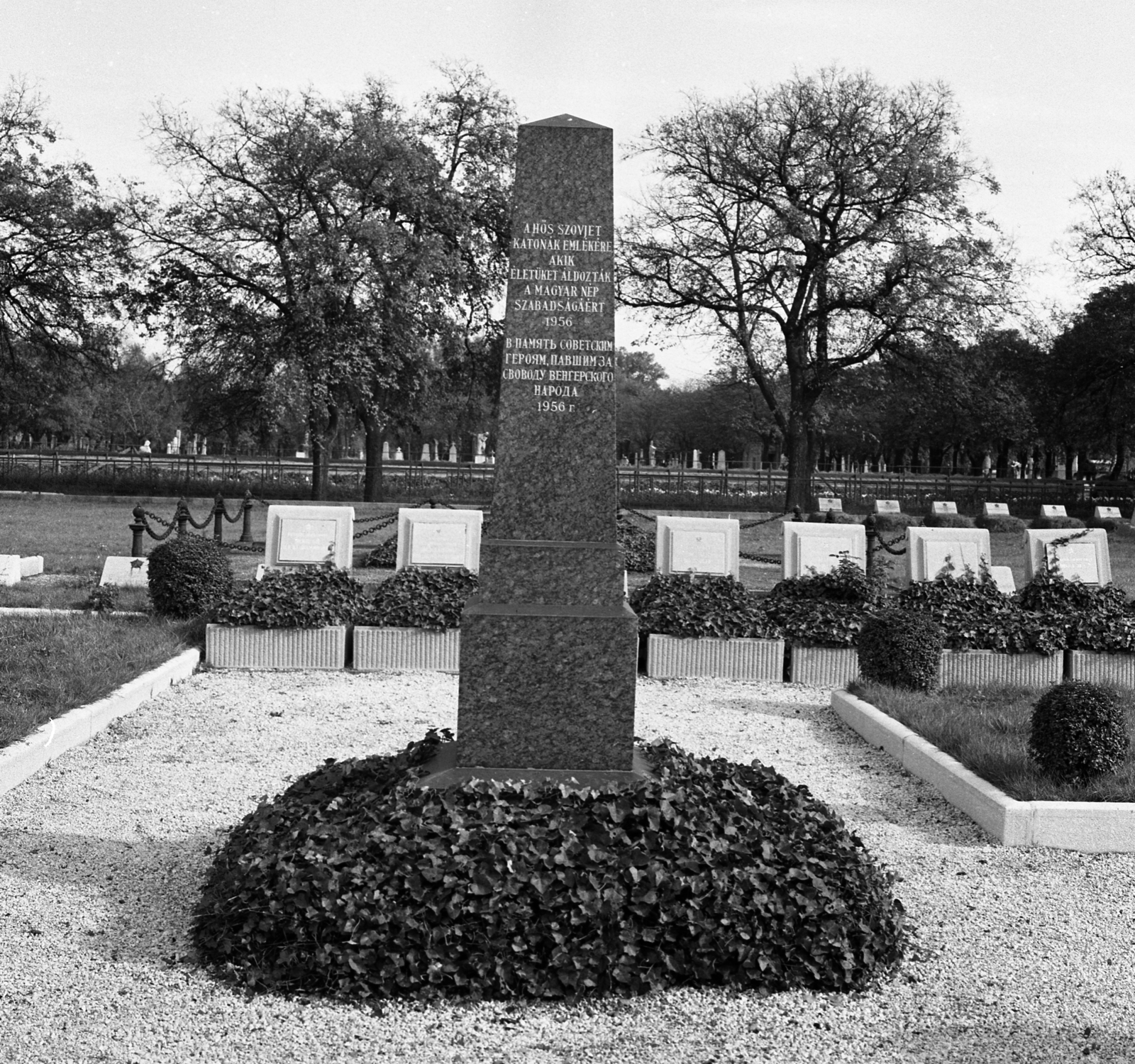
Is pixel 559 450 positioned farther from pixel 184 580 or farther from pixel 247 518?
pixel 247 518

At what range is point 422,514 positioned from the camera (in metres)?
12.0

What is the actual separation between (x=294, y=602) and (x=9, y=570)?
5455mm

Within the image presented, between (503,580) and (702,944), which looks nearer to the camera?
(702,944)

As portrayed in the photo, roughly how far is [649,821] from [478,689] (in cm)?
87

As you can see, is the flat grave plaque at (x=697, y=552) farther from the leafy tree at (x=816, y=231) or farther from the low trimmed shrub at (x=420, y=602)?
the leafy tree at (x=816, y=231)

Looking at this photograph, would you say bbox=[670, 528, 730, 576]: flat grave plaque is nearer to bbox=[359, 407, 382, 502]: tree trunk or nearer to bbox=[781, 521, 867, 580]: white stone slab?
bbox=[781, 521, 867, 580]: white stone slab

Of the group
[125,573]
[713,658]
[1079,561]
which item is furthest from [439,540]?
[1079,561]

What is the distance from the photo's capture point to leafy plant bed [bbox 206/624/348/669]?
988cm

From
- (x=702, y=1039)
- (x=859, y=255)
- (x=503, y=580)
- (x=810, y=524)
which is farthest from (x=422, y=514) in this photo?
(x=859, y=255)

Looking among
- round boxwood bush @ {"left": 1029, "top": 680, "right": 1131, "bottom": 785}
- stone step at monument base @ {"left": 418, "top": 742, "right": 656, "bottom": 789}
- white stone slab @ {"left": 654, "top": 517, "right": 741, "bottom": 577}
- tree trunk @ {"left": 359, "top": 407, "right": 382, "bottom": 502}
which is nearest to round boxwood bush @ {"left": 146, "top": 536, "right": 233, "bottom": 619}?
white stone slab @ {"left": 654, "top": 517, "right": 741, "bottom": 577}

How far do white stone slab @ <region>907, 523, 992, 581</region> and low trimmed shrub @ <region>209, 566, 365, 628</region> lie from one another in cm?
527

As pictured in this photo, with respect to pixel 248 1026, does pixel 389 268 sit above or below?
above

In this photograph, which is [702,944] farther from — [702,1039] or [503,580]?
[503,580]

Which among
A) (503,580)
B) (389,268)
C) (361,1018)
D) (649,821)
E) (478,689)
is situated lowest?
(361,1018)
